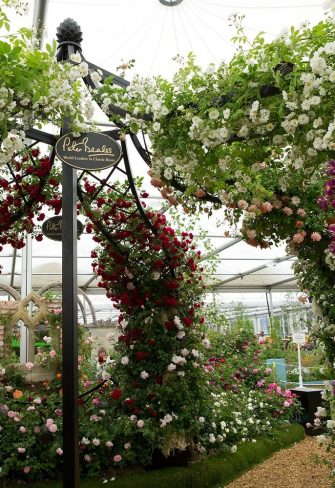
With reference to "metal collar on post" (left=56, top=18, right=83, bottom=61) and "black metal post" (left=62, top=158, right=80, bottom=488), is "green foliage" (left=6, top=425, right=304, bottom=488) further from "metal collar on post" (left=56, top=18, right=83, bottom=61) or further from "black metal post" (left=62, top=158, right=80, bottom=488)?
"metal collar on post" (left=56, top=18, right=83, bottom=61)

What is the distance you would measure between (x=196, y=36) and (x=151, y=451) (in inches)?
123

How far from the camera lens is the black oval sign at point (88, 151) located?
2.33 meters

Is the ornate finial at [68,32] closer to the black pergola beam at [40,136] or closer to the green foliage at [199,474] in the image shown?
the black pergola beam at [40,136]

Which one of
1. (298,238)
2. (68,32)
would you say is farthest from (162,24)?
(298,238)

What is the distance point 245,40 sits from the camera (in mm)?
1863

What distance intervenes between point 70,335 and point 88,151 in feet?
2.92

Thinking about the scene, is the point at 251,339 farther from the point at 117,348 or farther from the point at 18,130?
the point at 18,130

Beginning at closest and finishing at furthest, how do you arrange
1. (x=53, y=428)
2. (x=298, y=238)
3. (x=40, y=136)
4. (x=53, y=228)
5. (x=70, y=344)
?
(x=70, y=344), (x=40, y=136), (x=298, y=238), (x=53, y=228), (x=53, y=428)

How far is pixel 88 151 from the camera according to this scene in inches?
93.4

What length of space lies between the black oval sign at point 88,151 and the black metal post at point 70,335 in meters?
0.10

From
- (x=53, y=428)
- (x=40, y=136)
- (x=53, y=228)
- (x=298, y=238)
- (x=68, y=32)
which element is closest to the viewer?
(x=40, y=136)

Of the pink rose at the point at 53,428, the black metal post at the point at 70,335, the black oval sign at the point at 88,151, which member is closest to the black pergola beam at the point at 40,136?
Answer: the black metal post at the point at 70,335

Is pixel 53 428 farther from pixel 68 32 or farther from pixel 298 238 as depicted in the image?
pixel 68 32

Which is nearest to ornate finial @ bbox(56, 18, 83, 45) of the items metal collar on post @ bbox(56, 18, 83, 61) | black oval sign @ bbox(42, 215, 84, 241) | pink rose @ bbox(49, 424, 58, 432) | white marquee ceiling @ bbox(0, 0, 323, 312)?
metal collar on post @ bbox(56, 18, 83, 61)
